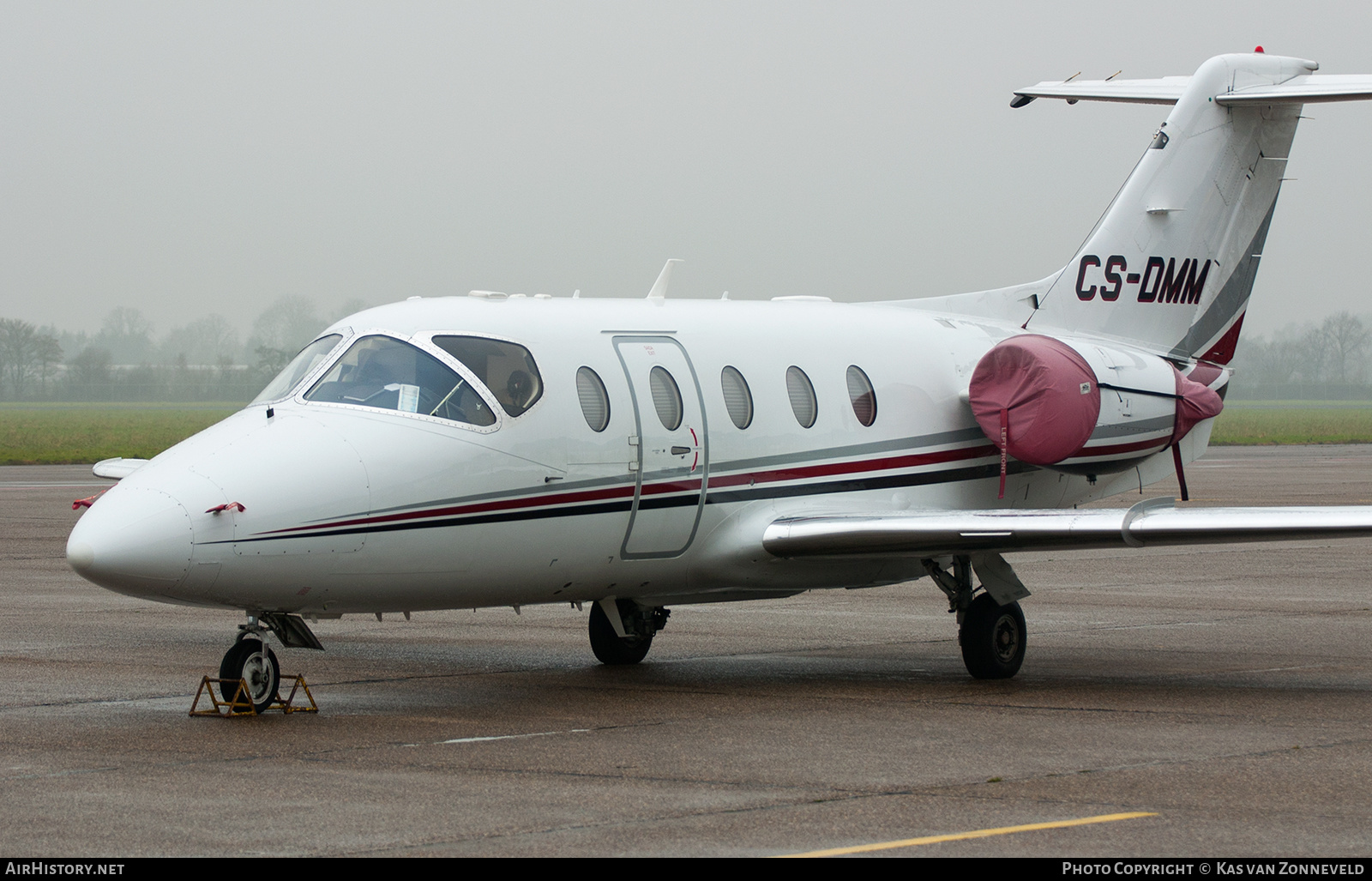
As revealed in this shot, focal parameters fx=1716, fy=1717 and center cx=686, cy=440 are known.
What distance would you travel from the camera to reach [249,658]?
1147cm

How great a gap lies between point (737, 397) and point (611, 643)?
2544 millimetres

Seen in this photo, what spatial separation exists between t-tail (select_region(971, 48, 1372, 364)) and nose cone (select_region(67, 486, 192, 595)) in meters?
8.55

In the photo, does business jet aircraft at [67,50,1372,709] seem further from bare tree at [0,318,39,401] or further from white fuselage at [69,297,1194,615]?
bare tree at [0,318,39,401]

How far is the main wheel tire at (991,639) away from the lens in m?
13.6

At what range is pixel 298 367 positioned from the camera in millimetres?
11891

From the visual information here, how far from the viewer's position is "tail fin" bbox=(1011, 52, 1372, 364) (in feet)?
54.9

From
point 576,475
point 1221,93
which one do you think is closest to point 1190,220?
point 1221,93

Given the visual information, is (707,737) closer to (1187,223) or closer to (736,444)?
(736,444)

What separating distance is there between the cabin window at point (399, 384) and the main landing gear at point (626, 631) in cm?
305

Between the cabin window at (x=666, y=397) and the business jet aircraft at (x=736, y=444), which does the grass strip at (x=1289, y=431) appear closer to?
the business jet aircraft at (x=736, y=444)

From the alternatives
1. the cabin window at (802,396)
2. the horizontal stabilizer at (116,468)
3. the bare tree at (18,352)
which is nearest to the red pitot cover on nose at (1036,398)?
the cabin window at (802,396)

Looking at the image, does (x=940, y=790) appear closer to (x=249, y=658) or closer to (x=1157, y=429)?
(x=249, y=658)

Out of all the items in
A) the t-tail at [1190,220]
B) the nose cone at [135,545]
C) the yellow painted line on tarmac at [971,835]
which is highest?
the t-tail at [1190,220]

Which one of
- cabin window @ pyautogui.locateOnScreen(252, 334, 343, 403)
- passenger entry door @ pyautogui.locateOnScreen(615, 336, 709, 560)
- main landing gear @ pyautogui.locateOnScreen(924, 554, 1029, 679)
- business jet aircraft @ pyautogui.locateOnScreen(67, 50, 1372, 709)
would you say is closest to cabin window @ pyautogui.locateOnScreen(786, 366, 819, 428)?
business jet aircraft @ pyautogui.locateOnScreen(67, 50, 1372, 709)
